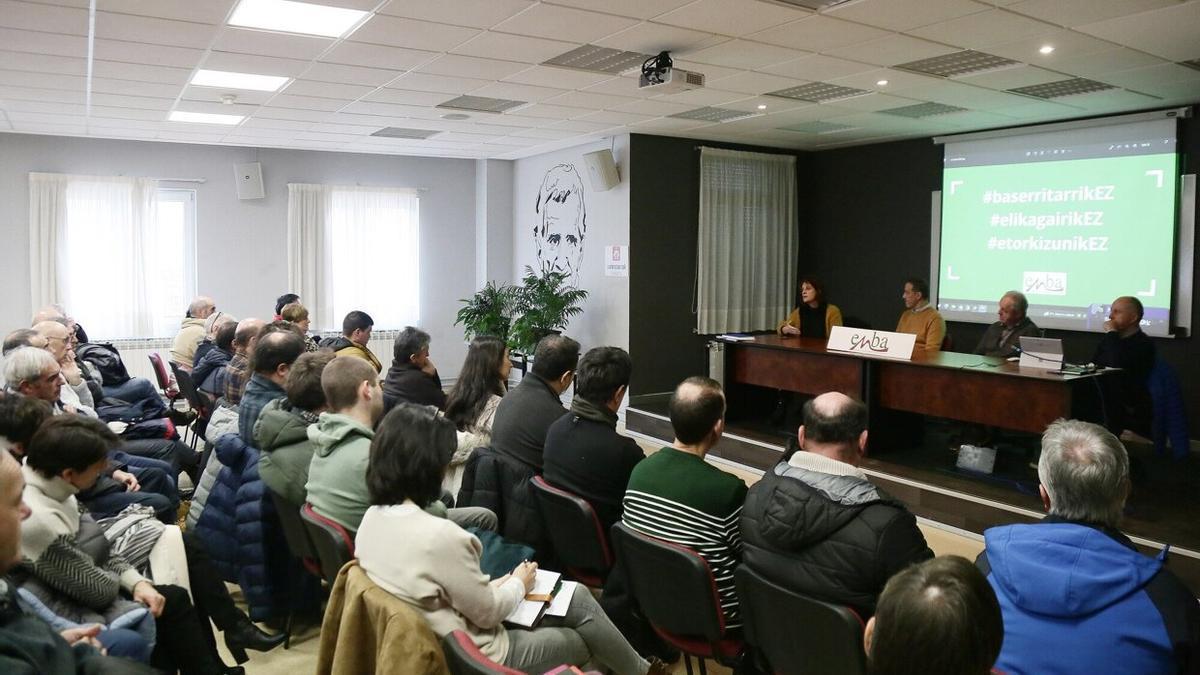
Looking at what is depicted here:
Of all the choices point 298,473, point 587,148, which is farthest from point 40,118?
point 298,473

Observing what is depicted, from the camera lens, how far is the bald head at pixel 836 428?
2309mm

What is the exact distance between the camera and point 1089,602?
170 centimetres

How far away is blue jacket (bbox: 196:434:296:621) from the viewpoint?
3266 mm

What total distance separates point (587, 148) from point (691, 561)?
6824 millimetres

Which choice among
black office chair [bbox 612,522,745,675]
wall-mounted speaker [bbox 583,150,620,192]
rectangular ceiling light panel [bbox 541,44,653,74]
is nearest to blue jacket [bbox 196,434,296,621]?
black office chair [bbox 612,522,745,675]

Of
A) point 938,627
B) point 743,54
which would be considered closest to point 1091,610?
point 938,627

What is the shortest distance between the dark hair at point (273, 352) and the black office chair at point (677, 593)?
1.82m

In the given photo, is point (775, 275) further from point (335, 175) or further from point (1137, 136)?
point (335, 175)

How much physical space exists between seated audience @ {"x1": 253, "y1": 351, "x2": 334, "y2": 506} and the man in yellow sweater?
490 centimetres

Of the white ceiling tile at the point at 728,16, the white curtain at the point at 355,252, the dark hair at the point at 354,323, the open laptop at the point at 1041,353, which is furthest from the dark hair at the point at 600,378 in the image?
the white curtain at the point at 355,252

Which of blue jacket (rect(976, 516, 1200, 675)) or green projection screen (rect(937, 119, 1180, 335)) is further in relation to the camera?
green projection screen (rect(937, 119, 1180, 335))

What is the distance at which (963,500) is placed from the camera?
15.8 feet

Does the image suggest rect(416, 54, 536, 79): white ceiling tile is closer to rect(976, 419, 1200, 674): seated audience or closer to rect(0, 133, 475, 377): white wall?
rect(976, 419, 1200, 674): seated audience

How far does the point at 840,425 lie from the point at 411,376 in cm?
243
